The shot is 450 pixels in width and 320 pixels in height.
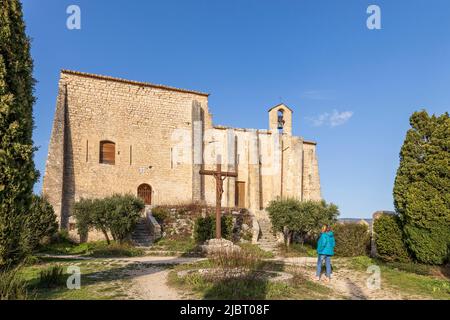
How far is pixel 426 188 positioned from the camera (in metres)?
10.9

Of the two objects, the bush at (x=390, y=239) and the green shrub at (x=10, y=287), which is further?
the bush at (x=390, y=239)

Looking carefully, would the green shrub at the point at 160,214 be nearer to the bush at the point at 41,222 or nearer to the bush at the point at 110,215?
the bush at the point at 110,215

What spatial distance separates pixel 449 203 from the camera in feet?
34.1

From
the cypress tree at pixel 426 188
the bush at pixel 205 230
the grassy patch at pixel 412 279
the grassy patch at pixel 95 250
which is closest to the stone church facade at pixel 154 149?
the grassy patch at pixel 95 250

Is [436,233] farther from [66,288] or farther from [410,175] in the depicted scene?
[66,288]

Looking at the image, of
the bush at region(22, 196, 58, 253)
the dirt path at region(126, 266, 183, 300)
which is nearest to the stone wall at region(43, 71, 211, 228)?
the bush at region(22, 196, 58, 253)

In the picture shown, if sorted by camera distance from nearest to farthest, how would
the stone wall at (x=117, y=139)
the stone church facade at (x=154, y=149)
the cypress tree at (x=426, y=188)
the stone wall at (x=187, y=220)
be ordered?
1. the cypress tree at (x=426, y=188)
2. the stone wall at (x=187, y=220)
3. the stone wall at (x=117, y=139)
4. the stone church facade at (x=154, y=149)

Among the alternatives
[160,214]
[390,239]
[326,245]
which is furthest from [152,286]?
[160,214]

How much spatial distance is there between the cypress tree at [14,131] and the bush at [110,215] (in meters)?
9.52

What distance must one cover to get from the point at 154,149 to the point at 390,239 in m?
16.2

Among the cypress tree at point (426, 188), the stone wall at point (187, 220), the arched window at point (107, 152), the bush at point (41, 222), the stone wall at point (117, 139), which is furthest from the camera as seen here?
the arched window at point (107, 152)

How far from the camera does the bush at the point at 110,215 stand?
629 inches
